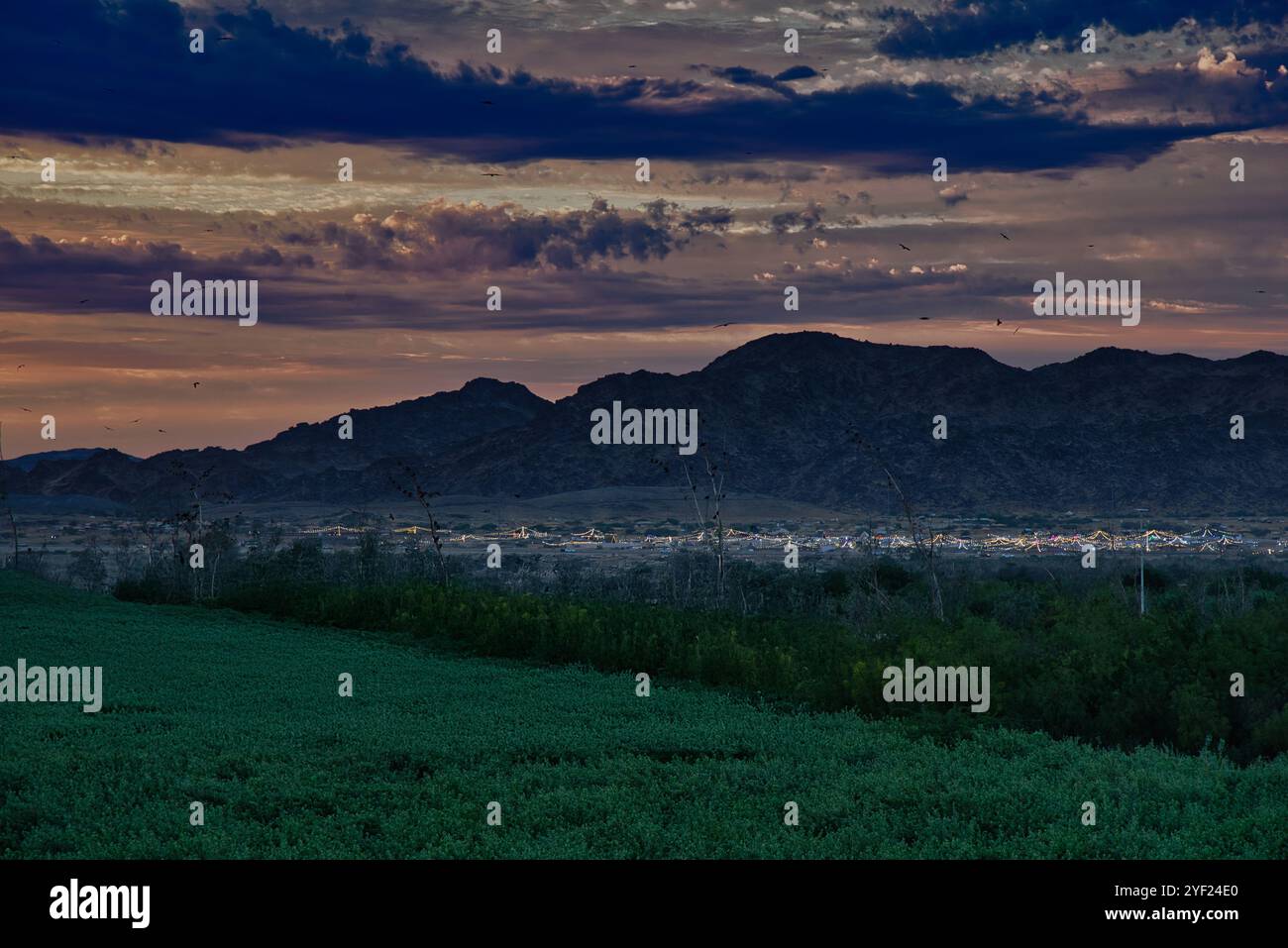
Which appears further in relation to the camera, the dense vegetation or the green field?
the dense vegetation

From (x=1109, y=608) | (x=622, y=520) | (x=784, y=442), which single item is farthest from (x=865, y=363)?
(x=1109, y=608)

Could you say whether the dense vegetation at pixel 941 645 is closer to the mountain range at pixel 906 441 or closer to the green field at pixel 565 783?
the green field at pixel 565 783

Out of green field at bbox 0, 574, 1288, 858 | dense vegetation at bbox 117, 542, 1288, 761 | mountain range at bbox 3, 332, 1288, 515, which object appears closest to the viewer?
green field at bbox 0, 574, 1288, 858

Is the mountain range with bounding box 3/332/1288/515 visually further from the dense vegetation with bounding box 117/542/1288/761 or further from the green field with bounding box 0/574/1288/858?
the green field with bounding box 0/574/1288/858

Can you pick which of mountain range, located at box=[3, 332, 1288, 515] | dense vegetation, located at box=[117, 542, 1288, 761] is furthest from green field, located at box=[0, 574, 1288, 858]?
mountain range, located at box=[3, 332, 1288, 515]

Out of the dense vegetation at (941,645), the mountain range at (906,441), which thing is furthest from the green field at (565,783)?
the mountain range at (906,441)

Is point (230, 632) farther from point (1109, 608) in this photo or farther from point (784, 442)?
point (784, 442)

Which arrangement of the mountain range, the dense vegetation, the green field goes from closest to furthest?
the green field → the dense vegetation → the mountain range
